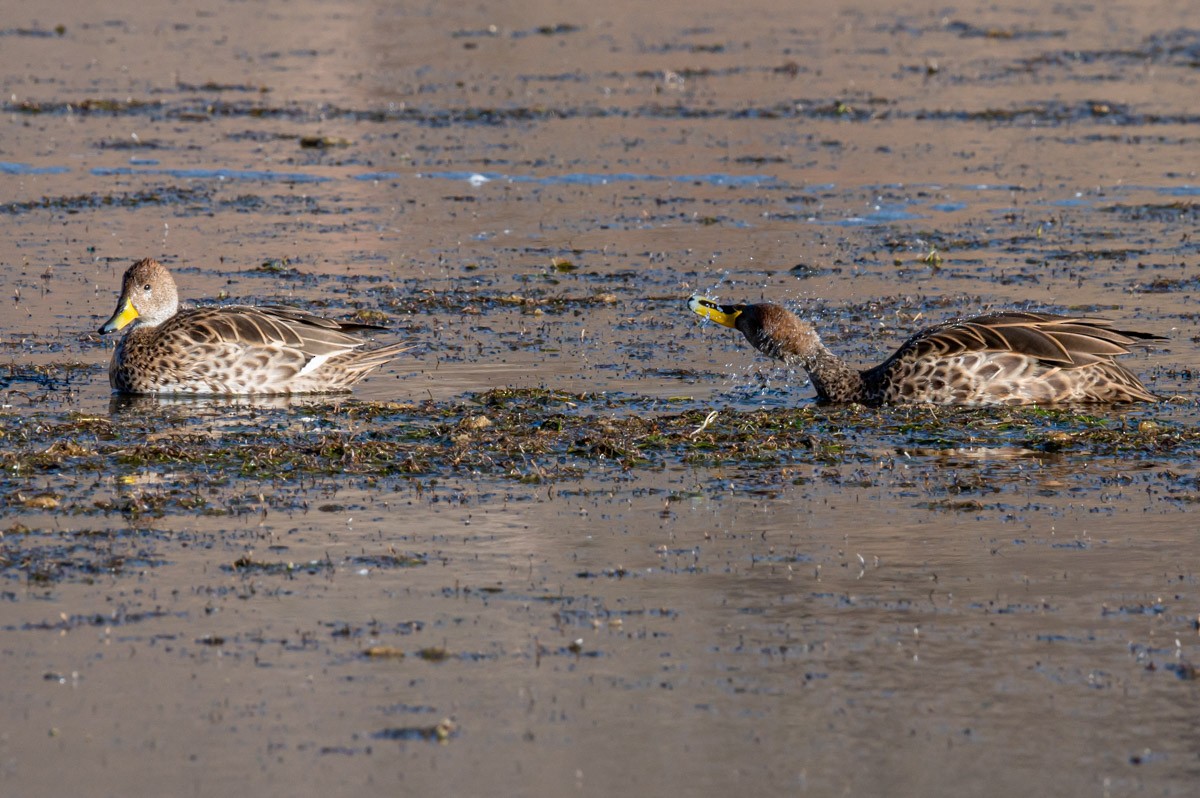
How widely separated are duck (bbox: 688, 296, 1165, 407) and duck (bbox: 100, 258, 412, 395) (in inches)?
130

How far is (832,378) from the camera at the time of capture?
12195 millimetres

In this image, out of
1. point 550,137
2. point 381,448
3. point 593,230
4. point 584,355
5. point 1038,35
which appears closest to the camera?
point 381,448

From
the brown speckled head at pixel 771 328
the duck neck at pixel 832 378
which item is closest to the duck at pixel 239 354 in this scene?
the brown speckled head at pixel 771 328

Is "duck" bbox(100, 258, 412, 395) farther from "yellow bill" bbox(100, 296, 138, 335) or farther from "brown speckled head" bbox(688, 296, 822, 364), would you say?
"brown speckled head" bbox(688, 296, 822, 364)

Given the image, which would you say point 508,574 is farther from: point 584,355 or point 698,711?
point 584,355

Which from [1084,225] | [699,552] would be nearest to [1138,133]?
[1084,225]

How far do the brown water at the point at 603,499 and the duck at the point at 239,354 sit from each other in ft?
0.83

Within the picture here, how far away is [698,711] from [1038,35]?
31.0 m

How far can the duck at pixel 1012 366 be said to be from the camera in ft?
A: 38.5

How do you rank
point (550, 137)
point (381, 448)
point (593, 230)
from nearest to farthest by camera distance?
point (381, 448)
point (593, 230)
point (550, 137)

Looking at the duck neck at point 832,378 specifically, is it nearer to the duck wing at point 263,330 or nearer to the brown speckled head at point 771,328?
the brown speckled head at point 771,328

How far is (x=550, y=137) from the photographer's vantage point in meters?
23.9

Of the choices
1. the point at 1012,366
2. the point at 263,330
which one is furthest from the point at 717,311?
the point at 263,330

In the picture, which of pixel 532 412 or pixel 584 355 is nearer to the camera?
pixel 532 412
